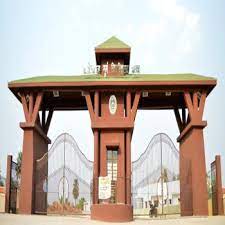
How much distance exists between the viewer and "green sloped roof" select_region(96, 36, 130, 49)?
23.4 meters

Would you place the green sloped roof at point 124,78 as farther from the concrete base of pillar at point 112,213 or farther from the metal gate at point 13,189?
the concrete base of pillar at point 112,213

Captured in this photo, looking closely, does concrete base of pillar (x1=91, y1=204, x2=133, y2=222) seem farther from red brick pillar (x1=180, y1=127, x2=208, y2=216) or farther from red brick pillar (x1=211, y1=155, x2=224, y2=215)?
red brick pillar (x1=211, y1=155, x2=224, y2=215)

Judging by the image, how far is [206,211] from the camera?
765 inches

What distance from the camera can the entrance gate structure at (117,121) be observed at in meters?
19.9

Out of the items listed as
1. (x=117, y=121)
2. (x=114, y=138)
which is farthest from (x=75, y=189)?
(x=117, y=121)

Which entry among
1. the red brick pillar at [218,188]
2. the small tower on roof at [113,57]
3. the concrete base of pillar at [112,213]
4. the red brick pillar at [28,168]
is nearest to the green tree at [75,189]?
the concrete base of pillar at [112,213]

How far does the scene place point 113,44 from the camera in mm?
23797

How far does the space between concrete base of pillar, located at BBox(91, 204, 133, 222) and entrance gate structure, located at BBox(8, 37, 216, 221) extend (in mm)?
154

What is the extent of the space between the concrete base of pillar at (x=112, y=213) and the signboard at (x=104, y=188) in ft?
1.58

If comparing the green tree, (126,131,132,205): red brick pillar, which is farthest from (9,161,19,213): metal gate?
(126,131,132,205): red brick pillar

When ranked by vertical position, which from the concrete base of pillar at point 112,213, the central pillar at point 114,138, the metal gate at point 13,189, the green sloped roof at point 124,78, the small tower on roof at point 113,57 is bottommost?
the concrete base of pillar at point 112,213

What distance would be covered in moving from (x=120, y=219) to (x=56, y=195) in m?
3.49

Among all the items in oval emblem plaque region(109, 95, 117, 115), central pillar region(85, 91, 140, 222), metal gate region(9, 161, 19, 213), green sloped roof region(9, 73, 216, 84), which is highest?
green sloped roof region(9, 73, 216, 84)

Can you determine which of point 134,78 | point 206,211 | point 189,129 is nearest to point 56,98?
point 134,78
